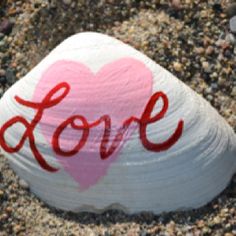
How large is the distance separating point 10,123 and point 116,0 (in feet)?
1.78

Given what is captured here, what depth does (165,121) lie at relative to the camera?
2146 millimetres

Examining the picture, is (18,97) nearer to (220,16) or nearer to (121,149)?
(121,149)

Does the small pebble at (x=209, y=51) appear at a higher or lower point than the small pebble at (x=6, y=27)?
lower

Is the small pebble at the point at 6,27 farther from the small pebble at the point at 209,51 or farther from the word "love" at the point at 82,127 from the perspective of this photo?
the small pebble at the point at 209,51

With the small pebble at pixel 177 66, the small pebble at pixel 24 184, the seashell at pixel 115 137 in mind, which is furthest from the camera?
the small pebble at pixel 177 66

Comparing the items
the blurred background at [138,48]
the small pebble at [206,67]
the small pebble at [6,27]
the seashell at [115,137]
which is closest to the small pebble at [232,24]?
the blurred background at [138,48]

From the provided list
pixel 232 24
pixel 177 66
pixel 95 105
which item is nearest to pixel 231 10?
pixel 232 24

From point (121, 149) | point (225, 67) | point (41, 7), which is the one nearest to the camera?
point (121, 149)

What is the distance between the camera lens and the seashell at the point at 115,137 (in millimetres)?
2123

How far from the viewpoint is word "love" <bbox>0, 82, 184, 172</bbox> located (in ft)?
6.98

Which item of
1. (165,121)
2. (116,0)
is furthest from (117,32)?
(165,121)

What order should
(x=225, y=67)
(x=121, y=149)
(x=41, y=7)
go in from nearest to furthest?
(x=121, y=149) → (x=225, y=67) → (x=41, y=7)

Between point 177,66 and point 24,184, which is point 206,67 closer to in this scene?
point 177,66

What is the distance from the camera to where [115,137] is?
7.00 feet
